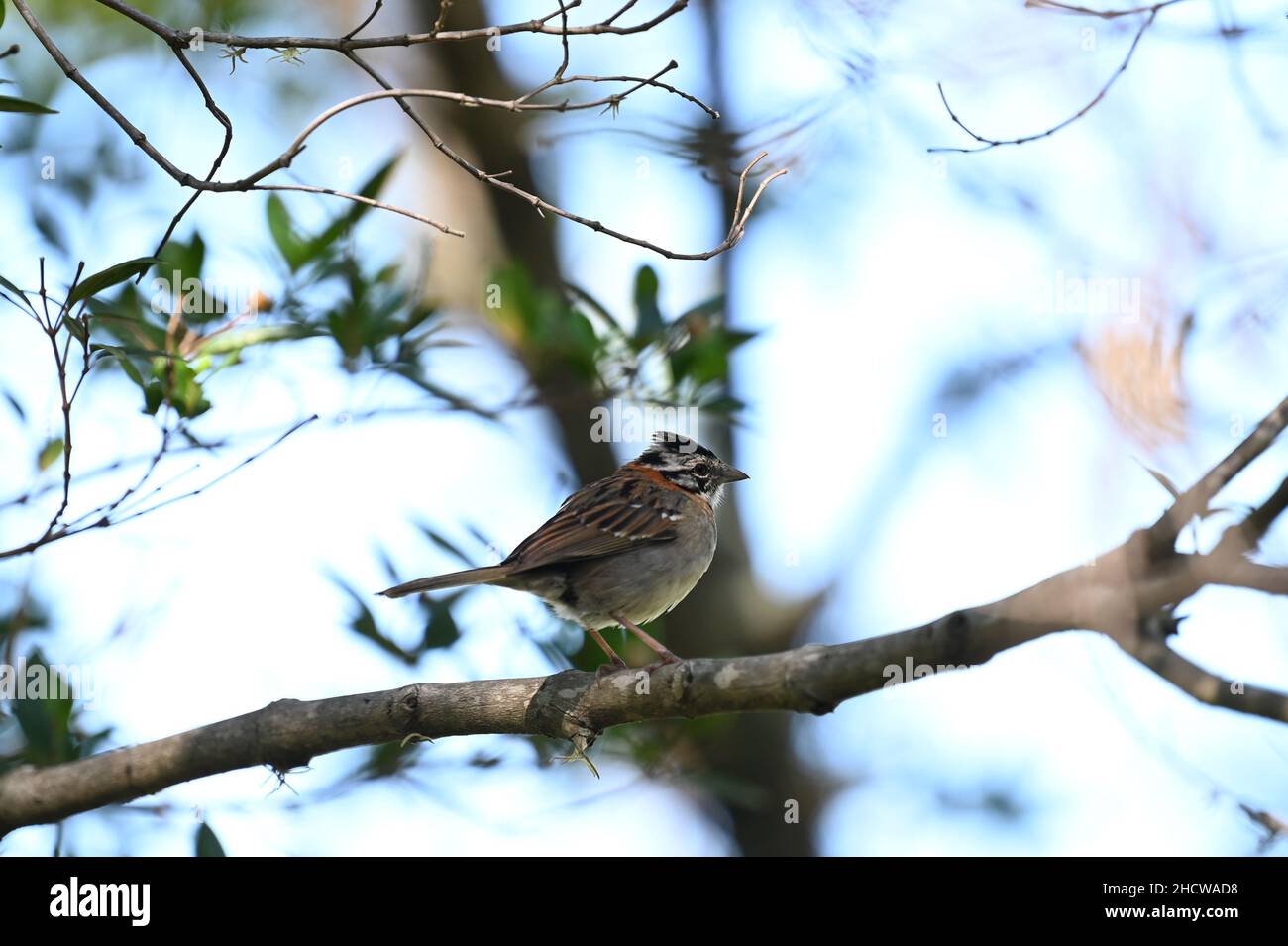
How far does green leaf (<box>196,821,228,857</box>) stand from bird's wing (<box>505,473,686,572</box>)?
173 cm

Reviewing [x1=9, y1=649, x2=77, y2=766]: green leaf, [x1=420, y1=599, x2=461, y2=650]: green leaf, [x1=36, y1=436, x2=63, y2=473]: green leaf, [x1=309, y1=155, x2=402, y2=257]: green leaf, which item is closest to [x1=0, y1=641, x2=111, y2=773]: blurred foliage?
[x1=9, y1=649, x2=77, y2=766]: green leaf

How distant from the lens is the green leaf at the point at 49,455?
224 inches

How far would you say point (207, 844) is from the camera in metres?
5.03

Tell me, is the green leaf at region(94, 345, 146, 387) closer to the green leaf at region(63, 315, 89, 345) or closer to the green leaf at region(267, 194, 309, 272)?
the green leaf at region(63, 315, 89, 345)

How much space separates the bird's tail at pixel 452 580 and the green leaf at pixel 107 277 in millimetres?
1728

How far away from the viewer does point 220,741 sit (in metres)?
4.46

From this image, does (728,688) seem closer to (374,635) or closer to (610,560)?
(610,560)

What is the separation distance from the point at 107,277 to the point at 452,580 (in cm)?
200

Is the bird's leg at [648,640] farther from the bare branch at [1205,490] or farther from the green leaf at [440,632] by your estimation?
the bare branch at [1205,490]

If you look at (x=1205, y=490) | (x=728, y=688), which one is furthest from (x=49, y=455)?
(x=1205, y=490)

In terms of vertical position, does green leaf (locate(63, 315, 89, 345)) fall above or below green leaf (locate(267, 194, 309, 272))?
below

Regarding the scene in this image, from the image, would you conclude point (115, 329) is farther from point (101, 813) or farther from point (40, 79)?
point (40, 79)

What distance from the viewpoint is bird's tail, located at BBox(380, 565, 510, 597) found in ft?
17.6

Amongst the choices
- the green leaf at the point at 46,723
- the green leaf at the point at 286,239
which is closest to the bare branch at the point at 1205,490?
the green leaf at the point at 46,723
